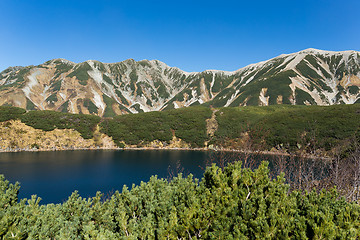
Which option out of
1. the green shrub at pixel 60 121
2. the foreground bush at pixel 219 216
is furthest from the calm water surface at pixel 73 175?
the green shrub at pixel 60 121

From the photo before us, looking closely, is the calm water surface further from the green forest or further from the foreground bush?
the foreground bush

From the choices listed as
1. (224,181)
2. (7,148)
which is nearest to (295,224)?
(224,181)

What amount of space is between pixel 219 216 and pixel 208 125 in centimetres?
11884

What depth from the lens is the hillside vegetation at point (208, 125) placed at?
91.7 meters

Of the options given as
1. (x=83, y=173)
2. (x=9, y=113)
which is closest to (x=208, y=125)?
(x=83, y=173)

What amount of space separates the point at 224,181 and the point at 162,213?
3.85 m

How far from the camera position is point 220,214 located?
29.2 feet

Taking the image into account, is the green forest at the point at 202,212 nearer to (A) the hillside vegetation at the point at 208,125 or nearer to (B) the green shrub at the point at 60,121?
(A) the hillside vegetation at the point at 208,125

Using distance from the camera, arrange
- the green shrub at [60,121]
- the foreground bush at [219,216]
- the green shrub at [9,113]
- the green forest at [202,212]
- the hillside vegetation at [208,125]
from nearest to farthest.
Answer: the foreground bush at [219,216], the green forest at [202,212], the hillside vegetation at [208,125], the green shrub at [9,113], the green shrub at [60,121]

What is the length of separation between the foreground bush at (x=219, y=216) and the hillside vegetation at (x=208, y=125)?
78.6 meters

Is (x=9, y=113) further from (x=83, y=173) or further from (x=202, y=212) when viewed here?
(x=202, y=212)

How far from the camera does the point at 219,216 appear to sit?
8.67 meters

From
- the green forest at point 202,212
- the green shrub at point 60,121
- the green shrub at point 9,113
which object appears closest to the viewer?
the green forest at point 202,212

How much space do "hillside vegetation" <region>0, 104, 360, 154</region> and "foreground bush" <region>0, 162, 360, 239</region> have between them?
78642 mm
